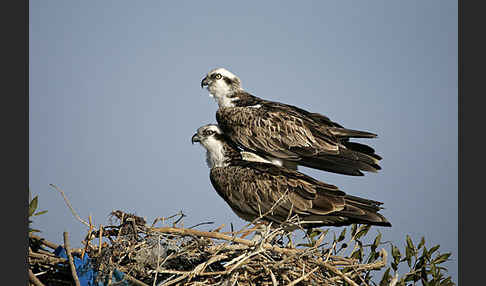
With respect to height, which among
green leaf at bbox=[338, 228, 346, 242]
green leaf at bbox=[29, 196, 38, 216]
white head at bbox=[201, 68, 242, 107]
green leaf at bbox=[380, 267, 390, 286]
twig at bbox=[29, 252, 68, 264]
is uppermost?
white head at bbox=[201, 68, 242, 107]

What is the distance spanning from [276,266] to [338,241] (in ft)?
4.37

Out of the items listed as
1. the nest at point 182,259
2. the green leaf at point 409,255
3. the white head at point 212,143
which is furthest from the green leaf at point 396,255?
the white head at point 212,143

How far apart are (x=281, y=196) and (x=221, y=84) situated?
2.08m

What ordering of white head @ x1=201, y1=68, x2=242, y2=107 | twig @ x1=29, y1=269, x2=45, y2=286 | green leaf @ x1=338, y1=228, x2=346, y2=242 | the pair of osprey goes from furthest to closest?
white head @ x1=201, y1=68, x2=242, y2=107 → the pair of osprey → green leaf @ x1=338, y1=228, x2=346, y2=242 → twig @ x1=29, y1=269, x2=45, y2=286

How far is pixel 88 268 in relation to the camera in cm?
430

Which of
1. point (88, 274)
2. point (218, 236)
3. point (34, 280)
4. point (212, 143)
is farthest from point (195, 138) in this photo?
point (34, 280)

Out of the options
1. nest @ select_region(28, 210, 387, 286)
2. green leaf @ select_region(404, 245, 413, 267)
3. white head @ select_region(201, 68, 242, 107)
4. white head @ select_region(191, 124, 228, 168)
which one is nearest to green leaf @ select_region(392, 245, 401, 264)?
green leaf @ select_region(404, 245, 413, 267)

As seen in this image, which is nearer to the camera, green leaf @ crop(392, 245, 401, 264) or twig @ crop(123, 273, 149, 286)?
twig @ crop(123, 273, 149, 286)

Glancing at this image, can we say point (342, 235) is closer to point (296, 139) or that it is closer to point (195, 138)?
point (296, 139)

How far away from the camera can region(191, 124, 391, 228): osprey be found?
5664 millimetres

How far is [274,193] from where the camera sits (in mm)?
5977

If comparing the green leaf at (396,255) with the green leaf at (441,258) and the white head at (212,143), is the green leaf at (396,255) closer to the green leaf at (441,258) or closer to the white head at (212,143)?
the green leaf at (441,258)

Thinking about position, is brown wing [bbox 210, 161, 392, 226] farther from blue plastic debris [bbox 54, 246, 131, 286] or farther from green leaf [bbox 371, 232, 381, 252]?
blue plastic debris [bbox 54, 246, 131, 286]

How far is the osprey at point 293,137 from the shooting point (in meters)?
6.50
